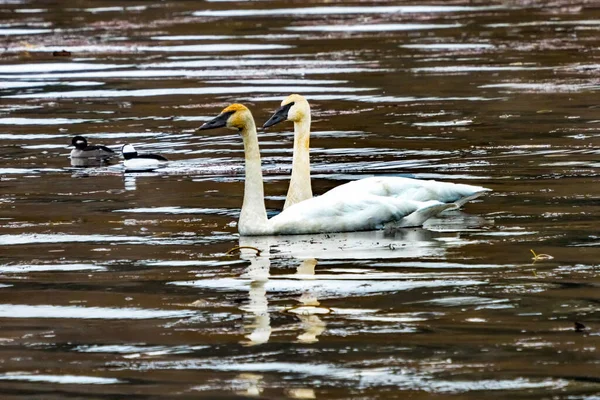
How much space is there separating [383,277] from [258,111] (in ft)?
35.2

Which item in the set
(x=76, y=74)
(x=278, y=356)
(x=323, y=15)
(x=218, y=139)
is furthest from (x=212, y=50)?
(x=278, y=356)

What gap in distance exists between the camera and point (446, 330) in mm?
9141

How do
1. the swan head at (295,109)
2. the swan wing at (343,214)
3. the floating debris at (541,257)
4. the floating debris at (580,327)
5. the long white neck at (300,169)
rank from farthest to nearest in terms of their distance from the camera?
the swan head at (295,109) → the long white neck at (300,169) → the swan wing at (343,214) → the floating debris at (541,257) → the floating debris at (580,327)

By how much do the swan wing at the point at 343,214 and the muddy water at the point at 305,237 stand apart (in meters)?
0.15

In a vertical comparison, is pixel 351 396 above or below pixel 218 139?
below

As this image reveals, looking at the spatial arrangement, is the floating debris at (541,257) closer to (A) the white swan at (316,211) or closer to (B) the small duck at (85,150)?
(A) the white swan at (316,211)

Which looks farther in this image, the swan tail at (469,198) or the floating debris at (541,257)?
the swan tail at (469,198)

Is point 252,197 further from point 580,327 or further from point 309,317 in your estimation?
point 580,327

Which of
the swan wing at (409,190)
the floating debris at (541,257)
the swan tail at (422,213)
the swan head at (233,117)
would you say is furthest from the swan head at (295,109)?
the floating debris at (541,257)

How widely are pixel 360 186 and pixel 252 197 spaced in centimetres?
91

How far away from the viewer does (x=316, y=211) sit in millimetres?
12781

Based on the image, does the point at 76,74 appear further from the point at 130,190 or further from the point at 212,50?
the point at 130,190

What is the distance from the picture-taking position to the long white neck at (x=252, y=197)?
12.8 metres

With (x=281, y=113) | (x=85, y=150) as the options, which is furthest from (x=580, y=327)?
(x=85, y=150)
